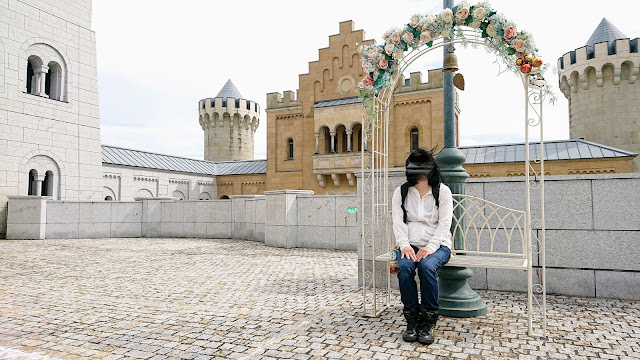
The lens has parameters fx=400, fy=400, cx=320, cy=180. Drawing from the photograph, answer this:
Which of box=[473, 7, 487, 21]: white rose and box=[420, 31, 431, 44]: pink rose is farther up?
box=[473, 7, 487, 21]: white rose

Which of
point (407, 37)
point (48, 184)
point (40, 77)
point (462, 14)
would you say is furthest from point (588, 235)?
point (40, 77)

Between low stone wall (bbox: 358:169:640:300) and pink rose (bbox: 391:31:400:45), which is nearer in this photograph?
pink rose (bbox: 391:31:400:45)

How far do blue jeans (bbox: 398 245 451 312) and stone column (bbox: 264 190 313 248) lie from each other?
9.34 meters

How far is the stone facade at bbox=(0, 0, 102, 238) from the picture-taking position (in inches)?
717

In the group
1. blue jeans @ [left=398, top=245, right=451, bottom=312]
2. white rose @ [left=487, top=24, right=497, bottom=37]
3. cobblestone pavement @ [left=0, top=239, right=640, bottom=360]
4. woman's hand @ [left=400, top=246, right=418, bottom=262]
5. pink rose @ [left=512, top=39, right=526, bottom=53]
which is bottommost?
cobblestone pavement @ [left=0, top=239, right=640, bottom=360]

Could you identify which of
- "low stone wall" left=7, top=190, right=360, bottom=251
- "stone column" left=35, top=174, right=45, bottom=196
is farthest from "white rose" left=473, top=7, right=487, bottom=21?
"stone column" left=35, top=174, right=45, bottom=196

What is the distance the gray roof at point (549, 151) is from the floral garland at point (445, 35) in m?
17.5

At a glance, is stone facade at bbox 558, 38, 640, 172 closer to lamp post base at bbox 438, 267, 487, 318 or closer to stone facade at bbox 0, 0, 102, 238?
lamp post base at bbox 438, 267, 487, 318

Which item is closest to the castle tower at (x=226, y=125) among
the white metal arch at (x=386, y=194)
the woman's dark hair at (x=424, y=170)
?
the white metal arch at (x=386, y=194)

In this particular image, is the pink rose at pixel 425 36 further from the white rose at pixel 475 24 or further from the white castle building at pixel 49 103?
the white castle building at pixel 49 103

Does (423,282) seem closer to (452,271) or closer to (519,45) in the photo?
(452,271)

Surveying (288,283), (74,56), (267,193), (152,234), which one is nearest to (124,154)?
(74,56)

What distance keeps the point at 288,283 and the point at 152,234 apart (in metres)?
14.1

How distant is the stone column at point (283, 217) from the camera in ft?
44.5
